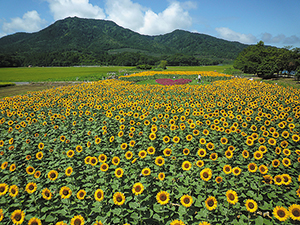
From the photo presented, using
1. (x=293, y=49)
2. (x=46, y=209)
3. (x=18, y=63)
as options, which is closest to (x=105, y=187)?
(x=46, y=209)

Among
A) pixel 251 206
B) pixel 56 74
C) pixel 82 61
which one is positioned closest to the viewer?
pixel 251 206

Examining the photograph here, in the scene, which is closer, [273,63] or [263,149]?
[263,149]

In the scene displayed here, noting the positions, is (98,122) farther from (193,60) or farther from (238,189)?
(193,60)

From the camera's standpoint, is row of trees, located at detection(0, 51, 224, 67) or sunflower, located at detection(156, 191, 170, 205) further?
row of trees, located at detection(0, 51, 224, 67)

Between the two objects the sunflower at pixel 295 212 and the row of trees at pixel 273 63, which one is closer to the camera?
the sunflower at pixel 295 212

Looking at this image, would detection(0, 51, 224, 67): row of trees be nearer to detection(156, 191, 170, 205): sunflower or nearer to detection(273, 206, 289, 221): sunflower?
detection(156, 191, 170, 205): sunflower

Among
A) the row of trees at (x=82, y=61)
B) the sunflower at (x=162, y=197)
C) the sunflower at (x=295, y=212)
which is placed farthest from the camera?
the row of trees at (x=82, y=61)

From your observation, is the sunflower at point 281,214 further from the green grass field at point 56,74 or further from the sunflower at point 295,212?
the green grass field at point 56,74

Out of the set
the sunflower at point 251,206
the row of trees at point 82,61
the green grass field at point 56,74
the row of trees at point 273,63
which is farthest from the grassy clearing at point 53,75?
the row of trees at point 82,61

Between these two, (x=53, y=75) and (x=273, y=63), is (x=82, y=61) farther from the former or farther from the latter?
(x=273, y=63)

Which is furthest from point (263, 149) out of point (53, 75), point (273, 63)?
point (53, 75)

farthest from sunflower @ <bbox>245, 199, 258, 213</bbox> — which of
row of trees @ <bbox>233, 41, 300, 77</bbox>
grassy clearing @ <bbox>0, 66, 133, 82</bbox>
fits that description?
row of trees @ <bbox>233, 41, 300, 77</bbox>

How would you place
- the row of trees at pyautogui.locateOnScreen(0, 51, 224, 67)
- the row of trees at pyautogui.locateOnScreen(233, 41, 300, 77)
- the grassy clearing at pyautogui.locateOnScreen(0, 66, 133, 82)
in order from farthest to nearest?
the row of trees at pyautogui.locateOnScreen(0, 51, 224, 67) < the grassy clearing at pyautogui.locateOnScreen(0, 66, 133, 82) < the row of trees at pyautogui.locateOnScreen(233, 41, 300, 77)

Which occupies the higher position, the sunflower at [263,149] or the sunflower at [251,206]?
the sunflower at [263,149]
